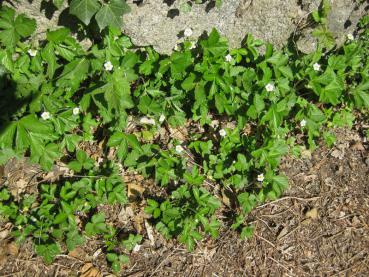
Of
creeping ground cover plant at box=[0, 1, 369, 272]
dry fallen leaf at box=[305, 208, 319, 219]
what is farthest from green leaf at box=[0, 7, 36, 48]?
dry fallen leaf at box=[305, 208, 319, 219]

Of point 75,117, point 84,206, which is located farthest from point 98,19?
point 84,206

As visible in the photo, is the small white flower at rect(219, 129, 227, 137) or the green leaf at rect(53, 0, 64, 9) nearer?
the green leaf at rect(53, 0, 64, 9)

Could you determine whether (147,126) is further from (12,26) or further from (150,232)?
(12,26)

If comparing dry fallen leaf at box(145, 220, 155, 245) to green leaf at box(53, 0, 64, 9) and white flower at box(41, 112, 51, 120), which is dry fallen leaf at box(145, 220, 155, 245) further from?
green leaf at box(53, 0, 64, 9)

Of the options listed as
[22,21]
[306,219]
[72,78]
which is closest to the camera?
[22,21]

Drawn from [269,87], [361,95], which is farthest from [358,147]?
[269,87]

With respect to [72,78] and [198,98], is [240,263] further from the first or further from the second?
[72,78]
